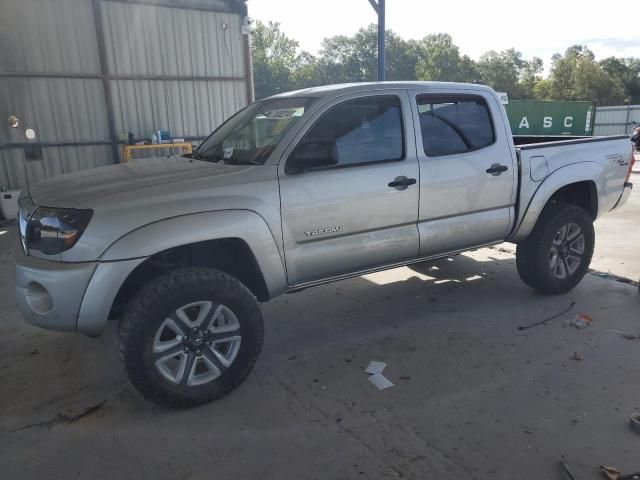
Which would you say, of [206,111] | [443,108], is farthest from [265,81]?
[443,108]

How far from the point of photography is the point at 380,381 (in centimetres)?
329

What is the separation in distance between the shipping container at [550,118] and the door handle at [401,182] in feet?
83.7

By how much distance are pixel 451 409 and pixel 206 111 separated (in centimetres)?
1101

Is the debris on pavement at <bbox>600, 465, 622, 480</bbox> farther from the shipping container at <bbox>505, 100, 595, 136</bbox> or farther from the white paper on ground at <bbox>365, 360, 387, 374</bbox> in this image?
the shipping container at <bbox>505, 100, 595, 136</bbox>

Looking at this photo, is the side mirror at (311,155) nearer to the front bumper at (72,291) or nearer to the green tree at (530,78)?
the front bumper at (72,291)

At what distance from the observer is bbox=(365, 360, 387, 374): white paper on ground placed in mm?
3432

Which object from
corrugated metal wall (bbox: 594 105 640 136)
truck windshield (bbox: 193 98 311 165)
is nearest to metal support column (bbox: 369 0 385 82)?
truck windshield (bbox: 193 98 311 165)

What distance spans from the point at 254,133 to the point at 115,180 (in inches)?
42.1

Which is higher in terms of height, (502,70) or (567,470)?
(502,70)

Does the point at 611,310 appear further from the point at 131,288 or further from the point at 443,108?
Answer: the point at 131,288

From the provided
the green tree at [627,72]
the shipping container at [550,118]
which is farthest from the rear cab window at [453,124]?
the green tree at [627,72]

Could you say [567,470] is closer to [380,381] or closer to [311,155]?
[380,381]

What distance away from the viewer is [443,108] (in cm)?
397

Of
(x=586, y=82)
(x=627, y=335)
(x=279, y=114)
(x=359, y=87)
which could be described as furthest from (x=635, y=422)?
(x=586, y=82)
